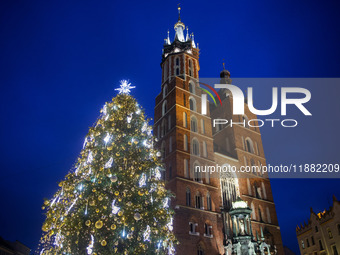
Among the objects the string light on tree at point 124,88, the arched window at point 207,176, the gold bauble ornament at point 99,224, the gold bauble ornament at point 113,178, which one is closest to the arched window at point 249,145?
the arched window at point 207,176

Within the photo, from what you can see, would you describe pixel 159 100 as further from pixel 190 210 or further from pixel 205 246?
pixel 205 246

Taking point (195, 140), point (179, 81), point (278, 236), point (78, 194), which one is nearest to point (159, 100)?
point (179, 81)

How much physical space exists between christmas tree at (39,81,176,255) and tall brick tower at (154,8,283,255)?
37.9 feet

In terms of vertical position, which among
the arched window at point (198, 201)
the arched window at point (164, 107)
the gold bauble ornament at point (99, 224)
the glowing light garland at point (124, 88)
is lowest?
the gold bauble ornament at point (99, 224)

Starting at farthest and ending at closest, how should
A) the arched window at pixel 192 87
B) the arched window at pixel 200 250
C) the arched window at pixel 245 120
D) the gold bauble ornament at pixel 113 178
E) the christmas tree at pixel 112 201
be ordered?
1. the arched window at pixel 245 120
2. the arched window at pixel 192 87
3. the arched window at pixel 200 250
4. the gold bauble ornament at pixel 113 178
5. the christmas tree at pixel 112 201

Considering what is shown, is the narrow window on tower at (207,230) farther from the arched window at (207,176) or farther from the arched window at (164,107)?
the arched window at (164,107)

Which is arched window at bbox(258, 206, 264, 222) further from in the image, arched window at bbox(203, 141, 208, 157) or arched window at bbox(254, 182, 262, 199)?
arched window at bbox(203, 141, 208, 157)

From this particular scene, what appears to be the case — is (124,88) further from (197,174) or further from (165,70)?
(165,70)

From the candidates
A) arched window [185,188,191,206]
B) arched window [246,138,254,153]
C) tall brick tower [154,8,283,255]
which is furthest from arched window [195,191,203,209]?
arched window [246,138,254,153]

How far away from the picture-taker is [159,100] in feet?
118

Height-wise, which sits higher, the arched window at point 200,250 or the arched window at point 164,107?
the arched window at point 164,107

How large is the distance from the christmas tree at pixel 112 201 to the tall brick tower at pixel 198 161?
11.6 meters

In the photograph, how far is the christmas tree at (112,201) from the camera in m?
10.4

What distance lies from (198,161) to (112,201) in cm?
1786
